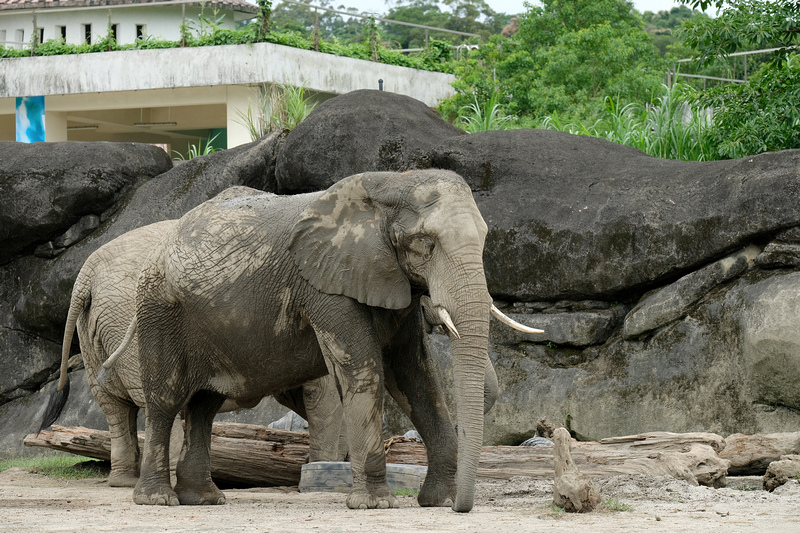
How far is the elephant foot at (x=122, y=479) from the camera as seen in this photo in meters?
8.95

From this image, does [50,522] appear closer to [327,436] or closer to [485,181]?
[327,436]

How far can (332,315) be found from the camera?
6.44 m

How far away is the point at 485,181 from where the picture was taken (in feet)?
36.5

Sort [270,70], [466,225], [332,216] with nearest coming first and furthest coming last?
[466,225]
[332,216]
[270,70]

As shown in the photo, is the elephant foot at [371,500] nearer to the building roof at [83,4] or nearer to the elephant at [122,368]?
the elephant at [122,368]

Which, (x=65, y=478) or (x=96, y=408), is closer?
(x=65, y=478)

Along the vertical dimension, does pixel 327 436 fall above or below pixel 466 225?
below

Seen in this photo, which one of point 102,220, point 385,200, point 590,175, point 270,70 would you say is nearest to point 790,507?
point 385,200

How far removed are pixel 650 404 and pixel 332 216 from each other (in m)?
4.43

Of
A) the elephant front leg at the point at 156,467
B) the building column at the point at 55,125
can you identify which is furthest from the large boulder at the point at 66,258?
the building column at the point at 55,125

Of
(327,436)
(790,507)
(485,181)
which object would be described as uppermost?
(485,181)

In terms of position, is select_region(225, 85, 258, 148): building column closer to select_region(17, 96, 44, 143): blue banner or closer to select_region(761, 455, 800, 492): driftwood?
select_region(17, 96, 44, 143): blue banner

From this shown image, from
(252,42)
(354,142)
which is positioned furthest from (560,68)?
(354,142)

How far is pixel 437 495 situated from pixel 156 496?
6.37ft
